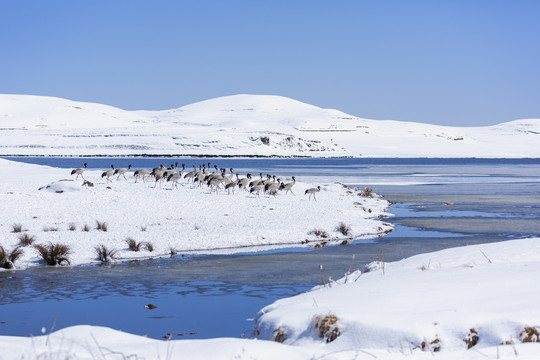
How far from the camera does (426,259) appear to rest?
1112 cm

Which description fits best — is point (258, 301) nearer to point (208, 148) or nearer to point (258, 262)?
point (258, 262)

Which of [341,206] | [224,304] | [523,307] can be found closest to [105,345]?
[523,307]

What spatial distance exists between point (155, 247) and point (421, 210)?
1700cm

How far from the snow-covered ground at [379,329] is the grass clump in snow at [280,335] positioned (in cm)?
1

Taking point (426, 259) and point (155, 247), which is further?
point (155, 247)

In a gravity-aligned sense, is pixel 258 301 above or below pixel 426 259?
below

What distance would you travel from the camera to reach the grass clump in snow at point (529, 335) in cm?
697

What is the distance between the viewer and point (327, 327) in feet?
24.3

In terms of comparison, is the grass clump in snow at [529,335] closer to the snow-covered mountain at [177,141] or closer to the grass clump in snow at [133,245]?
the grass clump in snow at [133,245]

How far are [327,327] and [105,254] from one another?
10.6m

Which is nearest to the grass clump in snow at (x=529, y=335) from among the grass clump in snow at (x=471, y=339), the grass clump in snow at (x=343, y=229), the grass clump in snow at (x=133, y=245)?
the grass clump in snow at (x=471, y=339)

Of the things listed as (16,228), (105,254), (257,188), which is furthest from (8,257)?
(257,188)

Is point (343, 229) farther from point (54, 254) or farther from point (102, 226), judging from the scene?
point (54, 254)

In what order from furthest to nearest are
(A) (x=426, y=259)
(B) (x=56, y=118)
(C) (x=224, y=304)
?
(B) (x=56, y=118)
(C) (x=224, y=304)
(A) (x=426, y=259)
